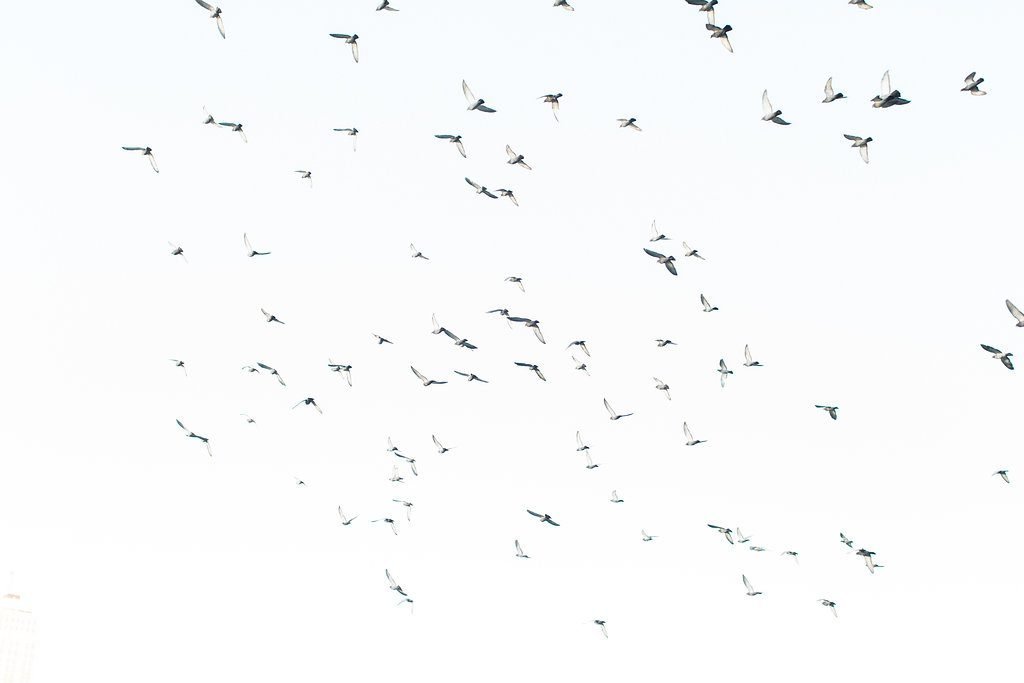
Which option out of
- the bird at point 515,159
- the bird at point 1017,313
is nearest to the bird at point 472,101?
the bird at point 515,159

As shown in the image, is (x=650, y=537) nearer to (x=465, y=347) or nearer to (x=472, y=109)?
(x=465, y=347)

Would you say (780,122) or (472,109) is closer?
(780,122)

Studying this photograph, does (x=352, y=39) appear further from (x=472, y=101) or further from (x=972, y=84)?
(x=972, y=84)

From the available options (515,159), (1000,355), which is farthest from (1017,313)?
(515,159)

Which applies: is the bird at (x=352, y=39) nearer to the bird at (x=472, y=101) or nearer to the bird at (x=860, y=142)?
the bird at (x=472, y=101)

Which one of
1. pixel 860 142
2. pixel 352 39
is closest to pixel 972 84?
pixel 860 142

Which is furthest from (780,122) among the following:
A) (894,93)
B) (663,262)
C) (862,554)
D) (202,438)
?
(202,438)

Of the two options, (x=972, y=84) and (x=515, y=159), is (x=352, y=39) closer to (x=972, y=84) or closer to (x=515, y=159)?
(x=515, y=159)

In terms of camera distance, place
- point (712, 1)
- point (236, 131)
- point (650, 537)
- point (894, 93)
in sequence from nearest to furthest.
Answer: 1. point (894, 93)
2. point (712, 1)
3. point (236, 131)
4. point (650, 537)

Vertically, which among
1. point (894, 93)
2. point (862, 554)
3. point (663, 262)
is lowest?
point (862, 554)

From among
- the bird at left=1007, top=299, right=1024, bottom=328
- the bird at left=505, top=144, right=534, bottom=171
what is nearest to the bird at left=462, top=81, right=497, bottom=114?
the bird at left=505, top=144, right=534, bottom=171

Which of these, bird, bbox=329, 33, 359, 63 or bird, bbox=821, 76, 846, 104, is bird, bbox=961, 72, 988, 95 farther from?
bird, bbox=329, 33, 359, 63

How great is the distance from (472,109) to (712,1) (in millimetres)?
13894

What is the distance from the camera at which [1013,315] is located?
79688 millimetres
